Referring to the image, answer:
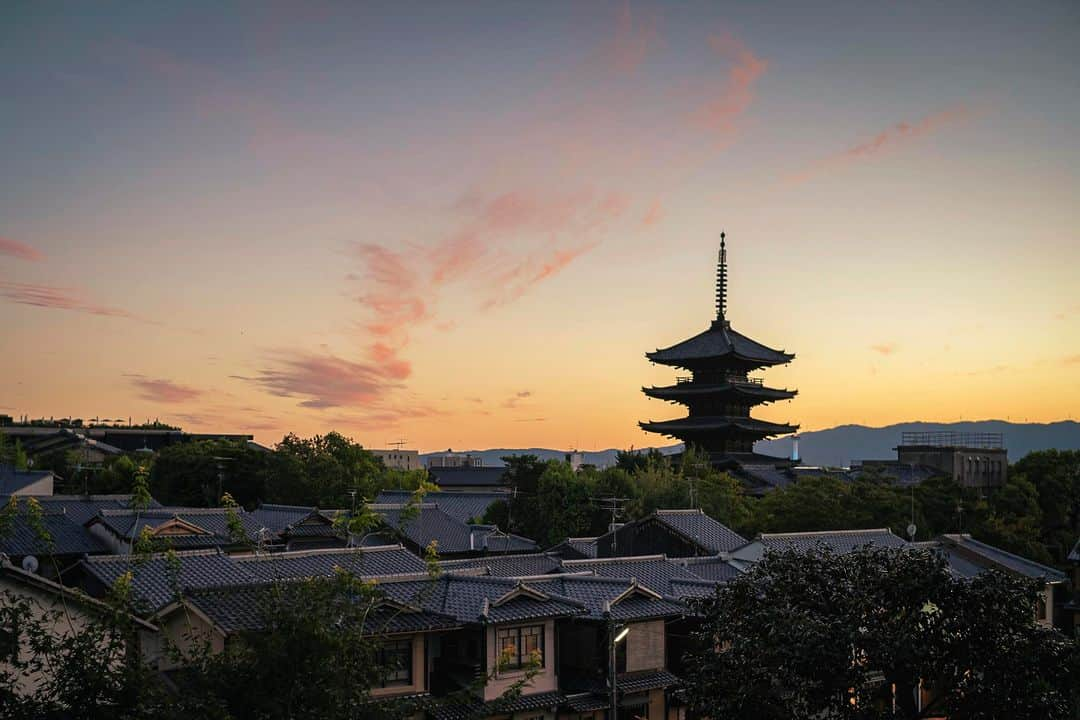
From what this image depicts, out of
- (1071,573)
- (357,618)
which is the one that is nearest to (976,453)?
(1071,573)

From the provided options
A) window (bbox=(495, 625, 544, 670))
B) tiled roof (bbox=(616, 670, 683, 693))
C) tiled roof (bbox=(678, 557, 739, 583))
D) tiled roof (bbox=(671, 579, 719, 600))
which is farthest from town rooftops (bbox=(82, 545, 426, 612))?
tiled roof (bbox=(678, 557, 739, 583))

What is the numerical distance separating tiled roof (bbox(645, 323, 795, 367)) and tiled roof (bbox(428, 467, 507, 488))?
83.7 ft

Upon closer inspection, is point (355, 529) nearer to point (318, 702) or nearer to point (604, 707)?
point (318, 702)

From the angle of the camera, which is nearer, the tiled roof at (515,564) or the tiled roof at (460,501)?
the tiled roof at (515,564)

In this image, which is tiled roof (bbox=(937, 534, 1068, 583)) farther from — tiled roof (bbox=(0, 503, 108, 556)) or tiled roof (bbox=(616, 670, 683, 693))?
tiled roof (bbox=(0, 503, 108, 556))

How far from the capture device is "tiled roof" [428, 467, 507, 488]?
339 ft

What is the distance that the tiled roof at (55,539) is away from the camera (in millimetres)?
36250

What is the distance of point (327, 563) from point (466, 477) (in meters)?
80.0

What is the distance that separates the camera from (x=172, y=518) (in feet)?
142

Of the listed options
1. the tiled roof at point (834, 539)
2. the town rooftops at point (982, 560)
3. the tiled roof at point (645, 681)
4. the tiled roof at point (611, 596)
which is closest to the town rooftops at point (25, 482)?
the tiled roof at point (834, 539)

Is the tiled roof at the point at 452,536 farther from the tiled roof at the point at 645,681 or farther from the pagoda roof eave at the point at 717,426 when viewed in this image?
the pagoda roof eave at the point at 717,426

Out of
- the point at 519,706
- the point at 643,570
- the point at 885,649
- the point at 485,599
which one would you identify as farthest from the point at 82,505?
the point at 885,649

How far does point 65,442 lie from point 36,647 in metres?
110

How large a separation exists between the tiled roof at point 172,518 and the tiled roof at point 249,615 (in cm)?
1793
